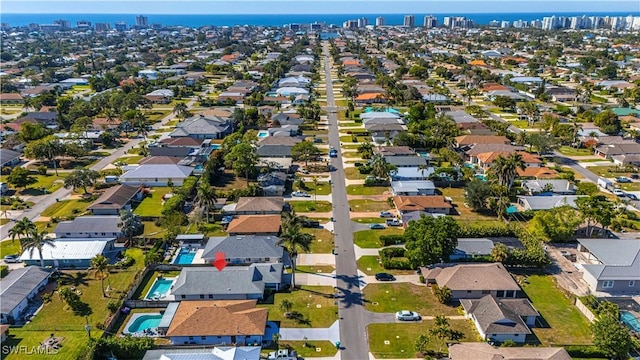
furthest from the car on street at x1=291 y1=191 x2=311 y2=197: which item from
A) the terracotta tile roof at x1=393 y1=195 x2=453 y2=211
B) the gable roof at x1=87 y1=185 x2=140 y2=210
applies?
the gable roof at x1=87 y1=185 x2=140 y2=210

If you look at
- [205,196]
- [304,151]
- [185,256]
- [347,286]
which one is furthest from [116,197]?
[347,286]

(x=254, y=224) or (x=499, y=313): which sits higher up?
(x=254, y=224)

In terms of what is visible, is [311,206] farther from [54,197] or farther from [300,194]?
[54,197]

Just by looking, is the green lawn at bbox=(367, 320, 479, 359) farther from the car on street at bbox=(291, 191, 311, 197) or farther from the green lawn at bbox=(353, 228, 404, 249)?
the car on street at bbox=(291, 191, 311, 197)

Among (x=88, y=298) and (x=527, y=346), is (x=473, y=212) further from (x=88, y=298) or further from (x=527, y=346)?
(x=88, y=298)

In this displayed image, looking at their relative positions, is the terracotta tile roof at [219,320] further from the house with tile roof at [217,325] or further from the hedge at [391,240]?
the hedge at [391,240]
